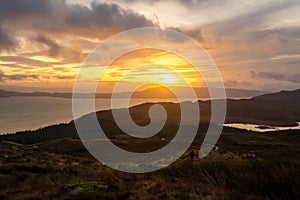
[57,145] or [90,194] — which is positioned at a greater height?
[90,194]

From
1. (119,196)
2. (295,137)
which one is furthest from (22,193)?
(295,137)

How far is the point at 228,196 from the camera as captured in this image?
6.25 meters

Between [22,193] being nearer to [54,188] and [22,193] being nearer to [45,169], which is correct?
[54,188]

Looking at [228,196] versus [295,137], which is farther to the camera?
[295,137]

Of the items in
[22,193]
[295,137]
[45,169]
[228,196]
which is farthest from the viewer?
[295,137]

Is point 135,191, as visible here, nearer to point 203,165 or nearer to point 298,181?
point 203,165

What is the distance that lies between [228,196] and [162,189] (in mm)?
1764

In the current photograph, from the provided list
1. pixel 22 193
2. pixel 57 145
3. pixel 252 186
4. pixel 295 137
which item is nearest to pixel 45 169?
pixel 22 193

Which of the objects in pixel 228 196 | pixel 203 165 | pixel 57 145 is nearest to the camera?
pixel 228 196

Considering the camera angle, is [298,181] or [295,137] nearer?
[298,181]

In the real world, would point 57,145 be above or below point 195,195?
below

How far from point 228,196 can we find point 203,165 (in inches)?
129

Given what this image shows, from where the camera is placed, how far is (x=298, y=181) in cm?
657

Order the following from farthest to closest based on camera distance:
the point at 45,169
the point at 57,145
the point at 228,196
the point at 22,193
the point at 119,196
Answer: the point at 57,145, the point at 45,169, the point at 22,193, the point at 119,196, the point at 228,196
